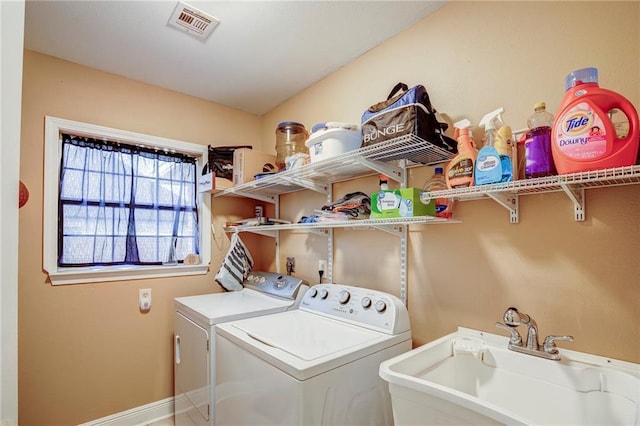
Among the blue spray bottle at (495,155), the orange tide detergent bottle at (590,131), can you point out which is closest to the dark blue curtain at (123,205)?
the blue spray bottle at (495,155)

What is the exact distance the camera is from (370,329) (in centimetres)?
156

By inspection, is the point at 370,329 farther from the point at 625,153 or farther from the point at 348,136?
the point at 625,153

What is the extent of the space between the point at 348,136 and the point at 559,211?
3.20 feet

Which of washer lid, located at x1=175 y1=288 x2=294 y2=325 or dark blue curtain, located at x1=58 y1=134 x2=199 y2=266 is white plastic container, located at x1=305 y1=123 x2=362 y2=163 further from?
dark blue curtain, located at x1=58 y1=134 x2=199 y2=266

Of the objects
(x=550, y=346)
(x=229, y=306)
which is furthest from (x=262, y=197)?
(x=550, y=346)

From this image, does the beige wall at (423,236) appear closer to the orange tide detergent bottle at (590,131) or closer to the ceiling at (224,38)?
the ceiling at (224,38)

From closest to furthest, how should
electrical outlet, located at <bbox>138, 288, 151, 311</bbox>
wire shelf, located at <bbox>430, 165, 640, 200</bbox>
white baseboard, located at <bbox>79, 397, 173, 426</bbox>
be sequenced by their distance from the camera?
wire shelf, located at <bbox>430, 165, 640, 200</bbox> → white baseboard, located at <bbox>79, 397, 173, 426</bbox> → electrical outlet, located at <bbox>138, 288, 151, 311</bbox>

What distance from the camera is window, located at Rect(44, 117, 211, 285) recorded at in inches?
81.8

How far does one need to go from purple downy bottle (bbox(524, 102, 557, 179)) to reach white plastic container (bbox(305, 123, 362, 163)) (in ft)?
2.56

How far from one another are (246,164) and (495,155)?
175 centimetres

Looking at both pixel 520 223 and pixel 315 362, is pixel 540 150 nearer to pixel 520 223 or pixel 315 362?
pixel 520 223

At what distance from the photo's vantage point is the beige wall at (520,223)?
107cm

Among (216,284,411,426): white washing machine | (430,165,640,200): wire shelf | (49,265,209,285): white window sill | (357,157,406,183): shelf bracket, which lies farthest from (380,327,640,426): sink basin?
(49,265,209,285): white window sill

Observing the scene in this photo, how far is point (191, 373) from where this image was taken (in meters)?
1.96
